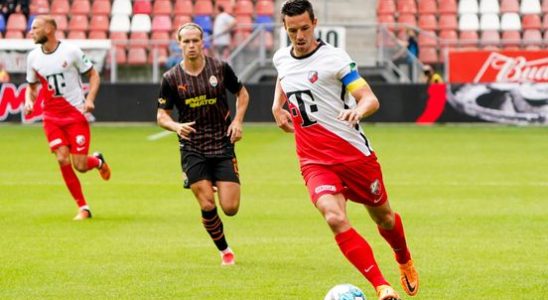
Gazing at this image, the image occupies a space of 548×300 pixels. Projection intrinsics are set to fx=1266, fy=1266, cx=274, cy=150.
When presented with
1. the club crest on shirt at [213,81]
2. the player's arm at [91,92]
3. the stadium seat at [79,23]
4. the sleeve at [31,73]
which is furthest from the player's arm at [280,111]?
the stadium seat at [79,23]

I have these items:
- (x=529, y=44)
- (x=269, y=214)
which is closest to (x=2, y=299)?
(x=269, y=214)

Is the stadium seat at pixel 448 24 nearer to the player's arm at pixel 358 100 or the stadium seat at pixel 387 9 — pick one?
the stadium seat at pixel 387 9

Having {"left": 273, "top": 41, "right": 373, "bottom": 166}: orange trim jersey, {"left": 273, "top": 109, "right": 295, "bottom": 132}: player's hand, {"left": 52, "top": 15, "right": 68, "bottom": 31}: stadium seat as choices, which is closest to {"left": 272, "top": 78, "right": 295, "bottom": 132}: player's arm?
{"left": 273, "top": 109, "right": 295, "bottom": 132}: player's hand

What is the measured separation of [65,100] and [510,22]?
76.0ft

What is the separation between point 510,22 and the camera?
35.9 meters

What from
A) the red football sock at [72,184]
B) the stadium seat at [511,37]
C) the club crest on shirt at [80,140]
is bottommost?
the stadium seat at [511,37]

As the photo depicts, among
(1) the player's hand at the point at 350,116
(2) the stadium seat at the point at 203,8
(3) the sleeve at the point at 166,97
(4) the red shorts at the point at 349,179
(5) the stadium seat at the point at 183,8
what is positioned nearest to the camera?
(1) the player's hand at the point at 350,116

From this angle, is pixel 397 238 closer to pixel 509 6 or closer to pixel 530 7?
pixel 530 7

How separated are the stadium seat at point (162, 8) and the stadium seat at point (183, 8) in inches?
7.3

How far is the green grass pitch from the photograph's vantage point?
1002 centimetres

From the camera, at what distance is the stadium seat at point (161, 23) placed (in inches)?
1437

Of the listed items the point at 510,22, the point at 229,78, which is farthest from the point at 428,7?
the point at 229,78

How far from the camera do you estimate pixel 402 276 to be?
31.4 feet

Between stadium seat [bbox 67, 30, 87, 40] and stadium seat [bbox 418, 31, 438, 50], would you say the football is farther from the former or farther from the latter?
stadium seat [bbox 67, 30, 87, 40]
